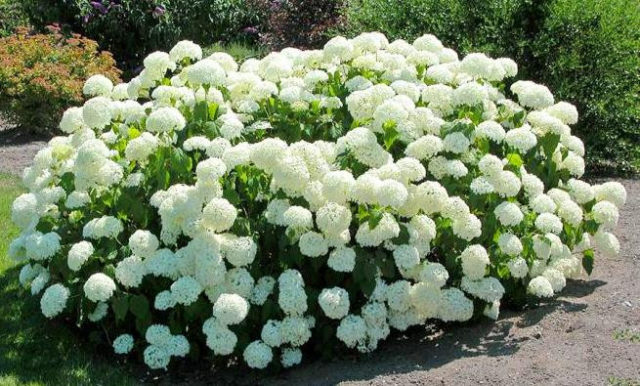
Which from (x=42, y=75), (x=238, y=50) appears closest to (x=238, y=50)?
(x=238, y=50)

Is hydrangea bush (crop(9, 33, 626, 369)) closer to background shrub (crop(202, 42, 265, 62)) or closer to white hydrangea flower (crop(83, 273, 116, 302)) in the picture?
white hydrangea flower (crop(83, 273, 116, 302))

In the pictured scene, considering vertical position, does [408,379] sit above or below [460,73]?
below

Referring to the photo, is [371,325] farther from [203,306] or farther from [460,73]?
[460,73]

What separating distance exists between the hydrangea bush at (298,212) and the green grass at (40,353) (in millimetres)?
152

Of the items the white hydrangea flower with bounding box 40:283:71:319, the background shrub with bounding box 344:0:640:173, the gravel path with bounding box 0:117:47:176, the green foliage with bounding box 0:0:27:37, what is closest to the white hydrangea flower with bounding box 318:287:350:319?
the white hydrangea flower with bounding box 40:283:71:319

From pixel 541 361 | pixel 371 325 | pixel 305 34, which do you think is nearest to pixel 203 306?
pixel 371 325

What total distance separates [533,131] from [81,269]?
2515 millimetres

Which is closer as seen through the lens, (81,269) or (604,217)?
(81,269)

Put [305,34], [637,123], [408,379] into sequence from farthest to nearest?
[305,34] < [637,123] < [408,379]

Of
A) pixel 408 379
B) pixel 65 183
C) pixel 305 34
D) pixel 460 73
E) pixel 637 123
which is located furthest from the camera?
pixel 305 34

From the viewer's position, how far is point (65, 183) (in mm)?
4723

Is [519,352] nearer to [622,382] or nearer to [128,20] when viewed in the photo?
[622,382]

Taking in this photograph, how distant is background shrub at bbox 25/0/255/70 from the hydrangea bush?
6.83 meters

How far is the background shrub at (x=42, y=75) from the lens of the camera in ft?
29.7
